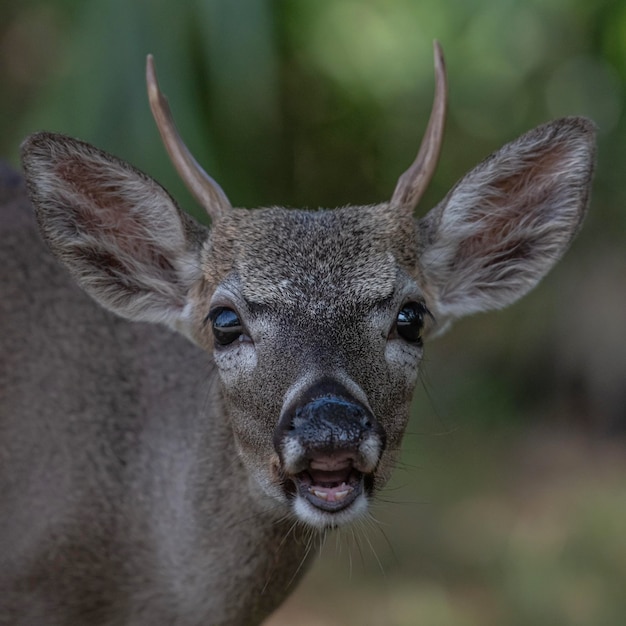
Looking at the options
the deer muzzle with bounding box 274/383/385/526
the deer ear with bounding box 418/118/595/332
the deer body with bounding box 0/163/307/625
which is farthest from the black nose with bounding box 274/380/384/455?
the deer ear with bounding box 418/118/595/332

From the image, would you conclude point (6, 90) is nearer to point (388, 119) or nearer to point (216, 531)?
point (388, 119)

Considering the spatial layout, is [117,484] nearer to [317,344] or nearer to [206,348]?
[206,348]

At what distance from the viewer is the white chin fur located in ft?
10.9

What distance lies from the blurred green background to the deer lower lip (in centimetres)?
190

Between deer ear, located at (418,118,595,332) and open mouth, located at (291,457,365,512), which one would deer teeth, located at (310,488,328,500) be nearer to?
open mouth, located at (291,457,365,512)

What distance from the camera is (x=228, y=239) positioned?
156 inches

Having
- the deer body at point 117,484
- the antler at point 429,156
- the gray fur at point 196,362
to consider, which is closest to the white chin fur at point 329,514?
the gray fur at point 196,362

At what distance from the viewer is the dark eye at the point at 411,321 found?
3.75 metres

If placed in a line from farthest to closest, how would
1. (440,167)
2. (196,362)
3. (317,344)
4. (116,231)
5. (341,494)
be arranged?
(440,167) → (196,362) → (116,231) → (317,344) → (341,494)

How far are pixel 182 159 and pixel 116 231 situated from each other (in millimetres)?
382

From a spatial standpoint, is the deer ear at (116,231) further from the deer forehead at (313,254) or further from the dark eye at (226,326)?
the dark eye at (226,326)

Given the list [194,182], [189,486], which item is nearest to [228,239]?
[194,182]

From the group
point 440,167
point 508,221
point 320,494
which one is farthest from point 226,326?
point 440,167

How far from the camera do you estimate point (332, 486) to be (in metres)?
3.32
